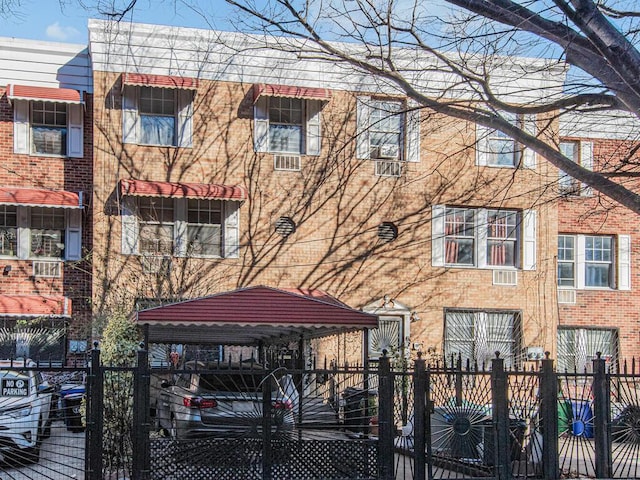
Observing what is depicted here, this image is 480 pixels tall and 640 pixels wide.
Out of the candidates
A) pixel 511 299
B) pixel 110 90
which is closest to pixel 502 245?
pixel 511 299

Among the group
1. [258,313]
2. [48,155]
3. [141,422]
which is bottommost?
[141,422]

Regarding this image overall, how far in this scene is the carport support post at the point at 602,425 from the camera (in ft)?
38.8

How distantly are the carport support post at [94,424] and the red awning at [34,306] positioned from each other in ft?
34.3

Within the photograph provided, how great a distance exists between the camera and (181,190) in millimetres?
20328

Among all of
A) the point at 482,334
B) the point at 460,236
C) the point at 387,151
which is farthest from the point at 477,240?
the point at 387,151

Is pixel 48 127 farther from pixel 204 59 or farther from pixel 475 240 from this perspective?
pixel 475 240

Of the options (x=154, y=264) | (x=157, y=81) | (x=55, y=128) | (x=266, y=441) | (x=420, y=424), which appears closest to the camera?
(x=266, y=441)

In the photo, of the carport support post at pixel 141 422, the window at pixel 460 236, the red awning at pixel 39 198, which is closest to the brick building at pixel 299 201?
the window at pixel 460 236

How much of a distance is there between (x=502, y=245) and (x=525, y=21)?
14025mm

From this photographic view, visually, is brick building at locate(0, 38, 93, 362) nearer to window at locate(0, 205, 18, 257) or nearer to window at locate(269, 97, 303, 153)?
window at locate(0, 205, 18, 257)

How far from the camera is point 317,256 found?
70.6 feet

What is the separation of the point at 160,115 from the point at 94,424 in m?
12.5

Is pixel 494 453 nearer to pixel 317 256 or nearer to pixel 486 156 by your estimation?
pixel 317 256

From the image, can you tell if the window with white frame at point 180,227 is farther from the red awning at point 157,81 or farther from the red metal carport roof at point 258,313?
the red metal carport roof at point 258,313
